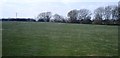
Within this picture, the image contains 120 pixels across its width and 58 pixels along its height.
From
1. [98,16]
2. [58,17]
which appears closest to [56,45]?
[58,17]

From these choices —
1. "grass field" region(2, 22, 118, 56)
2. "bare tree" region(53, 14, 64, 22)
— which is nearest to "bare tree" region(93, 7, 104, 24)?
"bare tree" region(53, 14, 64, 22)

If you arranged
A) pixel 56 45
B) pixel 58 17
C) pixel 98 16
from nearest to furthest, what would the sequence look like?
pixel 56 45, pixel 58 17, pixel 98 16

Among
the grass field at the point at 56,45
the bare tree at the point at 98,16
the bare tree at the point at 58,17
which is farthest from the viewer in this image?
the bare tree at the point at 98,16

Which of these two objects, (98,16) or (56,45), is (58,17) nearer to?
(98,16)

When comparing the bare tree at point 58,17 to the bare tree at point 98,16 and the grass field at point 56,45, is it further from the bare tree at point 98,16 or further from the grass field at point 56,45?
the grass field at point 56,45

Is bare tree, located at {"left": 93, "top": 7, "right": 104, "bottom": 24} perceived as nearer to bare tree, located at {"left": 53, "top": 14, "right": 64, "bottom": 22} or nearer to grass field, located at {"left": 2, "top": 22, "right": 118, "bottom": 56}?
bare tree, located at {"left": 53, "top": 14, "right": 64, "bottom": 22}

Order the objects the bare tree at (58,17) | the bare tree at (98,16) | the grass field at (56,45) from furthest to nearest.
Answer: the bare tree at (98,16)
the bare tree at (58,17)
the grass field at (56,45)

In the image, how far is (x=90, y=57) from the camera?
7707mm

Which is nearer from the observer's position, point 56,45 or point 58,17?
point 56,45

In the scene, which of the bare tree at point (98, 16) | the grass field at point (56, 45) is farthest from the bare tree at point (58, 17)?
the grass field at point (56, 45)

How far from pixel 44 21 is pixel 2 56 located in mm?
20512

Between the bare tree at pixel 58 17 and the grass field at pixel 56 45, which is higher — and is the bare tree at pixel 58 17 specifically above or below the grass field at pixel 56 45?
above

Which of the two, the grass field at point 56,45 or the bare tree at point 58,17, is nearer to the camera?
the grass field at point 56,45

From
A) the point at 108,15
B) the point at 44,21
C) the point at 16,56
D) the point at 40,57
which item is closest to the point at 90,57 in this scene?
the point at 40,57
